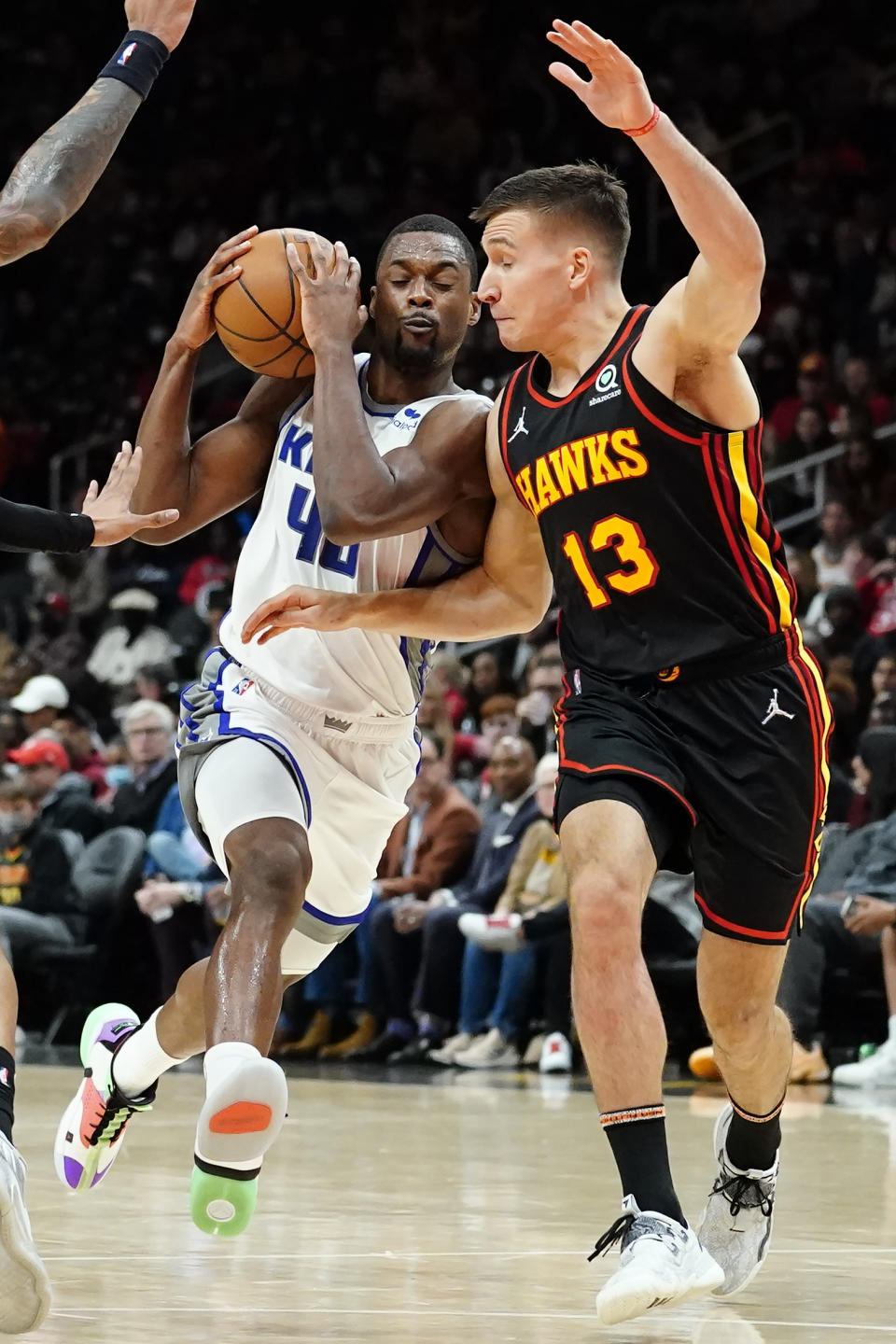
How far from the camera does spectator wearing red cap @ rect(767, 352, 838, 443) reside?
14.7m

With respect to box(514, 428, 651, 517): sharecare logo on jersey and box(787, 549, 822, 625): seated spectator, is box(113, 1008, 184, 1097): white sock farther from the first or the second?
box(787, 549, 822, 625): seated spectator

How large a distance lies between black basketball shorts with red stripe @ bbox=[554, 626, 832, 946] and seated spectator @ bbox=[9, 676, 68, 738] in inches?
426

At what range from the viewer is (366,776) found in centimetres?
499

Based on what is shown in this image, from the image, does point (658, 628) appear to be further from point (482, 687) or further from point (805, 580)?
point (482, 687)

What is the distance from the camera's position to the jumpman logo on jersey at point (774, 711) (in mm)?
4383

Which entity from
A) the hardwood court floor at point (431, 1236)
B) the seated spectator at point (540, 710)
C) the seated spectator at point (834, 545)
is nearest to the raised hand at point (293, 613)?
the hardwood court floor at point (431, 1236)

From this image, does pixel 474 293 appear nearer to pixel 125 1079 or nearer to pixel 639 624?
pixel 639 624

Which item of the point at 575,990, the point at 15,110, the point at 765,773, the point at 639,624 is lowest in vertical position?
the point at 575,990

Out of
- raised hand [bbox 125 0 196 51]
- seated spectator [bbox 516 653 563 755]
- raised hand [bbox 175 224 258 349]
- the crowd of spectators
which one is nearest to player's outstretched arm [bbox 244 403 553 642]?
raised hand [bbox 175 224 258 349]

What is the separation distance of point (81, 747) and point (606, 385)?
10.8 m

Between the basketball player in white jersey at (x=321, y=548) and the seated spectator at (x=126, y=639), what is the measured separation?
38.7 feet

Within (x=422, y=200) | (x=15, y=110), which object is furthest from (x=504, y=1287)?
(x=15, y=110)

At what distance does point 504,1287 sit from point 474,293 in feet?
7.75

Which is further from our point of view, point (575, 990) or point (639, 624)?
point (639, 624)
